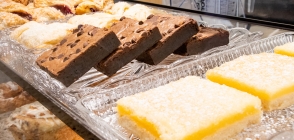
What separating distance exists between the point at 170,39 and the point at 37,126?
69 centimetres

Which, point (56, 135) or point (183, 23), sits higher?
point (183, 23)

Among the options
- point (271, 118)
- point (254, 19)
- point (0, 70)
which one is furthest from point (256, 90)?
point (0, 70)

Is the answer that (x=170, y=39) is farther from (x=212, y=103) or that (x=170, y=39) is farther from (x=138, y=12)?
(x=138, y=12)

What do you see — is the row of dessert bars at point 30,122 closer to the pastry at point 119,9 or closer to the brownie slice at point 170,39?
the brownie slice at point 170,39

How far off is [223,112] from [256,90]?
0.19 m

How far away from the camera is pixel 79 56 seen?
1.36 meters

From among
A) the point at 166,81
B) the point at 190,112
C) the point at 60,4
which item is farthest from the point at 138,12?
the point at 190,112

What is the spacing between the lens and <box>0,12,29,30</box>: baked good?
7.63ft

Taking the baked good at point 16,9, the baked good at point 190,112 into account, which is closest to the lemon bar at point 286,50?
the baked good at point 190,112

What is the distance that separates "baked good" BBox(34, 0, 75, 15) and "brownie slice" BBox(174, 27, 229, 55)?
1324 millimetres

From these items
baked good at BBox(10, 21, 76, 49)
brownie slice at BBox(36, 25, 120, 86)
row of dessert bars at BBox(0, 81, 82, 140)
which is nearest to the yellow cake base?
row of dessert bars at BBox(0, 81, 82, 140)

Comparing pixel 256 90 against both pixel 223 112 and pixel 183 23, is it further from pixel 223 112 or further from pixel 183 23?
pixel 183 23

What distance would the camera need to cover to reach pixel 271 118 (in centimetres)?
101

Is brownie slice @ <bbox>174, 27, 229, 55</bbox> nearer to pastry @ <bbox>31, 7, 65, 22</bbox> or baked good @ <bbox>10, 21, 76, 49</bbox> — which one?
baked good @ <bbox>10, 21, 76, 49</bbox>
